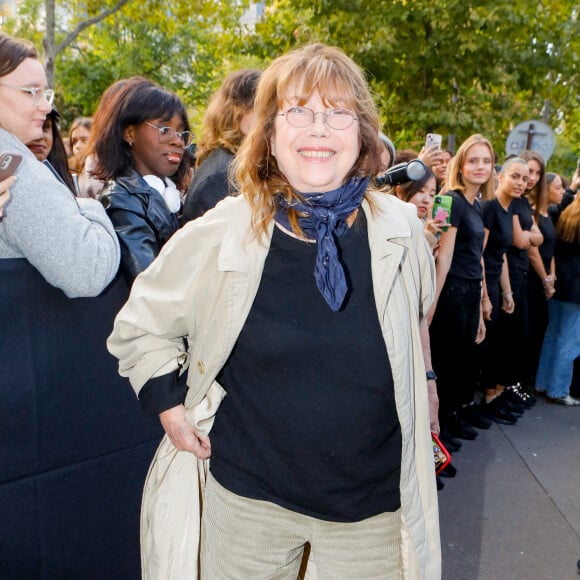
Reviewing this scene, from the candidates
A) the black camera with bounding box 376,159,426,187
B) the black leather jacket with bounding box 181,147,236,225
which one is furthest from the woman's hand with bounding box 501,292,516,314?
the black leather jacket with bounding box 181,147,236,225

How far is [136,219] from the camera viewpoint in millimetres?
2264

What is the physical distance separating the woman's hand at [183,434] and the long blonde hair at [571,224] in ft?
15.7

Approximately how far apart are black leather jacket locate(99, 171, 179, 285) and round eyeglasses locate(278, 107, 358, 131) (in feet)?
2.51

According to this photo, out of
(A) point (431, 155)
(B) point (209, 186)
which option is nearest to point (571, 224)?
(A) point (431, 155)

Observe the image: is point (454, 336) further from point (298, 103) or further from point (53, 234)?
point (53, 234)

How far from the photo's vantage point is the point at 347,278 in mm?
1622

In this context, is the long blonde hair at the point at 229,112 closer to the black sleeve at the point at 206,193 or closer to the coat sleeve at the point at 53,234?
the black sleeve at the point at 206,193

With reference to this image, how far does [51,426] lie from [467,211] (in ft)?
11.0

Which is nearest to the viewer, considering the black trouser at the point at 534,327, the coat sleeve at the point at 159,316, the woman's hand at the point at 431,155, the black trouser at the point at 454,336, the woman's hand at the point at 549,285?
the coat sleeve at the point at 159,316

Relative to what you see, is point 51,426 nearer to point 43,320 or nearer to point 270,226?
point 43,320

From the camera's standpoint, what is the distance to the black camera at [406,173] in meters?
2.79

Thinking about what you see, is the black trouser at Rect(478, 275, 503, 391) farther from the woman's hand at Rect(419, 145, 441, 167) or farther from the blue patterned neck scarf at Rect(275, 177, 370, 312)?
the blue patterned neck scarf at Rect(275, 177, 370, 312)

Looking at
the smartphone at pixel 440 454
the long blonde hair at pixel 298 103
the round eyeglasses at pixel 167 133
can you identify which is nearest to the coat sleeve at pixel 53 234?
the long blonde hair at pixel 298 103

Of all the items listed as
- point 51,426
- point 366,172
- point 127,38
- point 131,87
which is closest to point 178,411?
point 51,426
